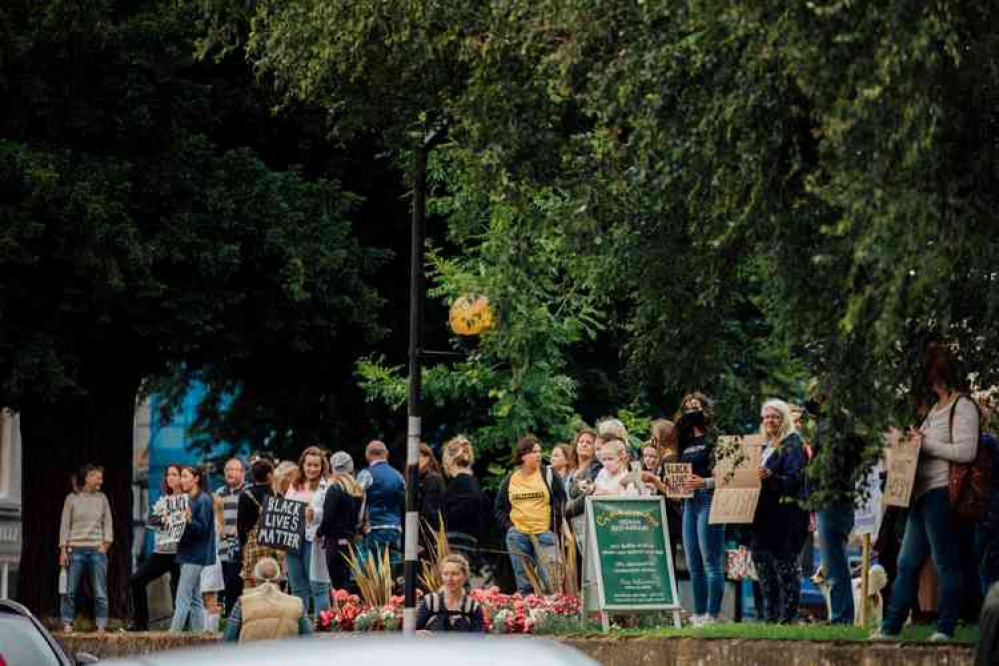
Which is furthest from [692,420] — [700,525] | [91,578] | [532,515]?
[91,578]

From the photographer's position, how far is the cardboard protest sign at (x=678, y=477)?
18406 mm

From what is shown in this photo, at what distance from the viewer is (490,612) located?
19.9 metres

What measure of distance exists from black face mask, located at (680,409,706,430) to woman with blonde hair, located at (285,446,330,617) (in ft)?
14.1

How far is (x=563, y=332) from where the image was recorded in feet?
104

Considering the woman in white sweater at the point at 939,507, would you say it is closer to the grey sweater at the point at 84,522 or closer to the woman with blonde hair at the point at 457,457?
the woman with blonde hair at the point at 457,457

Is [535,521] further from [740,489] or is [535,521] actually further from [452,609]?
[452,609]

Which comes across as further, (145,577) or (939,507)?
(145,577)

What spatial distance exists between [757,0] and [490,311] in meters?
8.86

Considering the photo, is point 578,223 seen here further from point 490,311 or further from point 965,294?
point 490,311

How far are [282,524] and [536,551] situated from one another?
236 cm

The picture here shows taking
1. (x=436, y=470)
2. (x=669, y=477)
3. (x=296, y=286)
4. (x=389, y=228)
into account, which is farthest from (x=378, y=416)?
(x=669, y=477)

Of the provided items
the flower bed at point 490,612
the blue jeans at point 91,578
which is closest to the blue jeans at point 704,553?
the flower bed at point 490,612

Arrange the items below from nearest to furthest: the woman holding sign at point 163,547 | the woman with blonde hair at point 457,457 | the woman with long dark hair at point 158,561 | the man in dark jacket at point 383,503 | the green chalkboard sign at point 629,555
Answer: the green chalkboard sign at point 629,555
the woman with blonde hair at point 457,457
the man in dark jacket at point 383,503
the woman holding sign at point 163,547
the woman with long dark hair at point 158,561

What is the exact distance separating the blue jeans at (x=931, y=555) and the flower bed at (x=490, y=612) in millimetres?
4269
